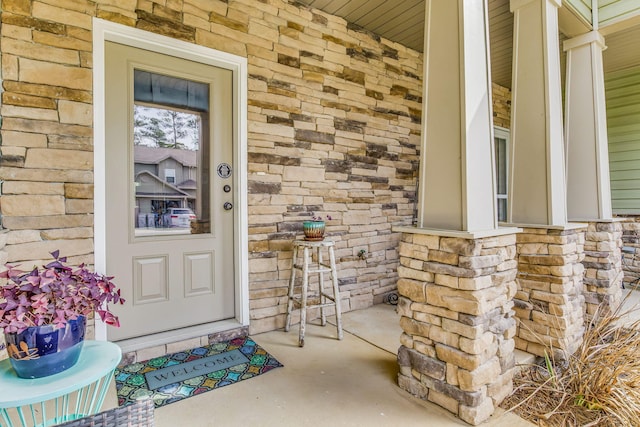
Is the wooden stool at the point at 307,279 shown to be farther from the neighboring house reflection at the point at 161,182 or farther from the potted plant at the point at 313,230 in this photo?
the neighboring house reflection at the point at 161,182

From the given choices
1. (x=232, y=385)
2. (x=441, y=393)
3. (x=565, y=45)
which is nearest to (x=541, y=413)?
(x=441, y=393)

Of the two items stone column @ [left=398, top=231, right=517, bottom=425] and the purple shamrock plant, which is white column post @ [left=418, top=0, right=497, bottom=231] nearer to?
stone column @ [left=398, top=231, right=517, bottom=425]

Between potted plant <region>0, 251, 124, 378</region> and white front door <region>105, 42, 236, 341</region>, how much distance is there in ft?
4.00

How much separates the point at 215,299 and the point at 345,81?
7.57 feet

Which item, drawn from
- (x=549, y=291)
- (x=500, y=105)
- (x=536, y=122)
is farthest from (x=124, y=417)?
(x=500, y=105)

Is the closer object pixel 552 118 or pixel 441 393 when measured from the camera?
pixel 441 393

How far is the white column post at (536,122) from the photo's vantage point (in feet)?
7.80

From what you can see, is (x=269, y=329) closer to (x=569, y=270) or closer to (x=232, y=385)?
(x=232, y=385)

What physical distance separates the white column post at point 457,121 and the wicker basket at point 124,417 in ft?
5.13

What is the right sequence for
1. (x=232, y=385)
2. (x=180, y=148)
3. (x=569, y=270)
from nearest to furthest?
(x=232, y=385), (x=569, y=270), (x=180, y=148)

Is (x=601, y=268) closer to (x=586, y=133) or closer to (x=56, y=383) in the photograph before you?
(x=586, y=133)

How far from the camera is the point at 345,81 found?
3.28m

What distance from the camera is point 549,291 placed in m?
2.27

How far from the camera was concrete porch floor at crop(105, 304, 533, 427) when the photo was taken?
66.3 inches
